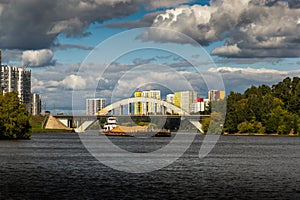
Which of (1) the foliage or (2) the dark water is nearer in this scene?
(2) the dark water

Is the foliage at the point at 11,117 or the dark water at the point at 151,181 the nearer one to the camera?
the dark water at the point at 151,181

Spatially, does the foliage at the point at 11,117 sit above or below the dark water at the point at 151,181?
above

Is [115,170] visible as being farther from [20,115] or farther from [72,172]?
[20,115]

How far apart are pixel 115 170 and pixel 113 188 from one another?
51.6ft

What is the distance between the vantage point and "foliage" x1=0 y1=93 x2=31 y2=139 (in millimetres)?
130250

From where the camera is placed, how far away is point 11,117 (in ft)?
430

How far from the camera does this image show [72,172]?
2416 inches

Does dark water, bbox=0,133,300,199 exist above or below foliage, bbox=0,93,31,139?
below

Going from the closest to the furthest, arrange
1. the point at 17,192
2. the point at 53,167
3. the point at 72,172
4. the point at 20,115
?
the point at 17,192 → the point at 72,172 → the point at 53,167 → the point at 20,115

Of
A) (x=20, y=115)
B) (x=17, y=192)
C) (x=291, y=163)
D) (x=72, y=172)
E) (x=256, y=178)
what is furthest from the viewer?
(x=20, y=115)

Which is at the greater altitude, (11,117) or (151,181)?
(11,117)

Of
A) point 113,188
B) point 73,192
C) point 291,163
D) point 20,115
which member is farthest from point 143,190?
point 20,115

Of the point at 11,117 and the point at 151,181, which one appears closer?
the point at 151,181

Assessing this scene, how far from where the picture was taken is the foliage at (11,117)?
427 ft
